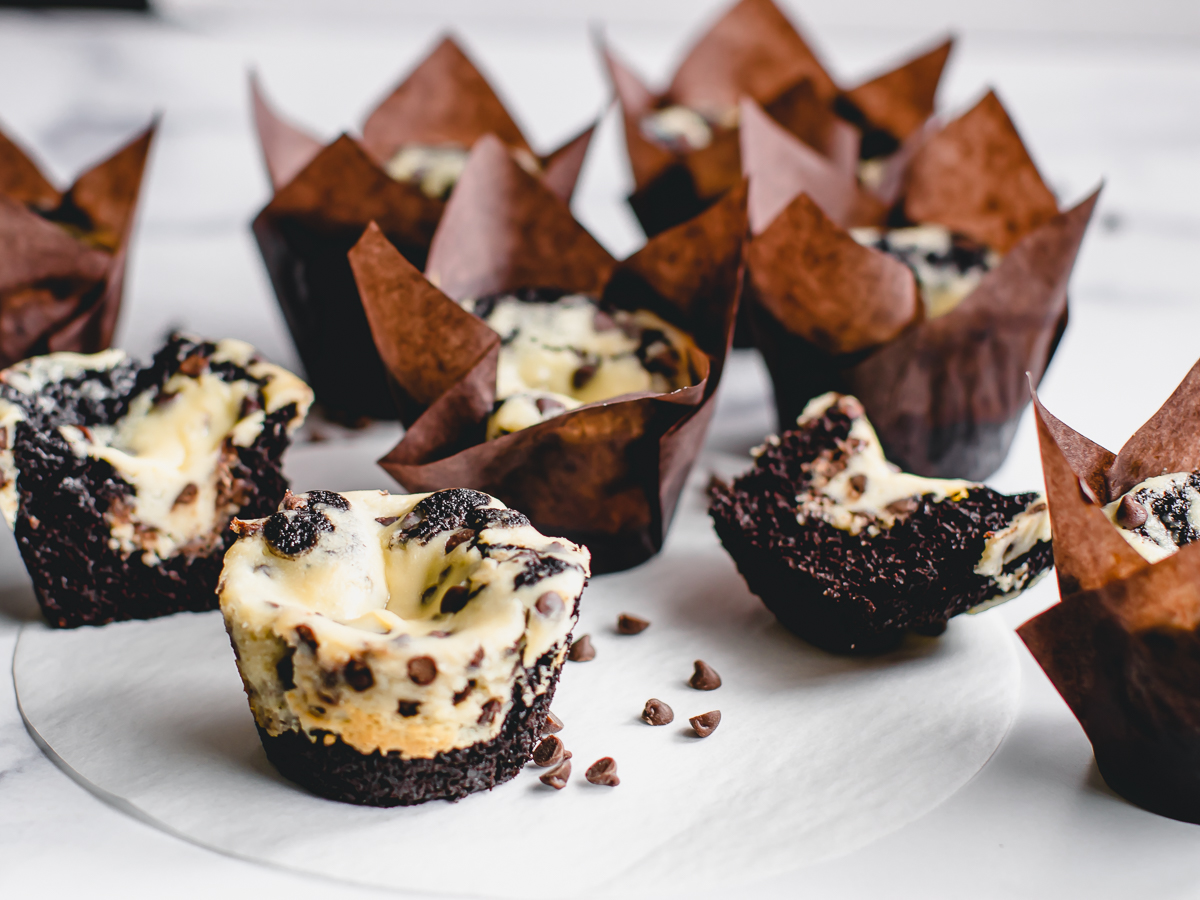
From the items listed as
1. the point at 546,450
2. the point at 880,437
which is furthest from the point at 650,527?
the point at 880,437

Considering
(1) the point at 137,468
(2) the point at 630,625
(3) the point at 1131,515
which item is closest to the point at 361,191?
(1) the point at 137,468

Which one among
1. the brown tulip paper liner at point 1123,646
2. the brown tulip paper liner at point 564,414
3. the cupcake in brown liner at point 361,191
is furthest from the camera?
the cupcake in brown liner at point 361,191

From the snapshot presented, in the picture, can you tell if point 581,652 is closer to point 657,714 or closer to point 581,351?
point 657,714

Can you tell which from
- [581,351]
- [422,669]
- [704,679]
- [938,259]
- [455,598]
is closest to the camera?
[422,669]

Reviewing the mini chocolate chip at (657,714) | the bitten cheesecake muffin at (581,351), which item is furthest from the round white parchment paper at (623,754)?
the bitten cheesecake muffin at (581,351)

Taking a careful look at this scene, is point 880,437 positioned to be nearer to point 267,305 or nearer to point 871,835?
point 871,835

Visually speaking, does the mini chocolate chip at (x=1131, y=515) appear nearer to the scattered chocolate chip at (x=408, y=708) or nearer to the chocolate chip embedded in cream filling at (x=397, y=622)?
the chocolate chip embedded in cream filling at (x=397, y=622)
